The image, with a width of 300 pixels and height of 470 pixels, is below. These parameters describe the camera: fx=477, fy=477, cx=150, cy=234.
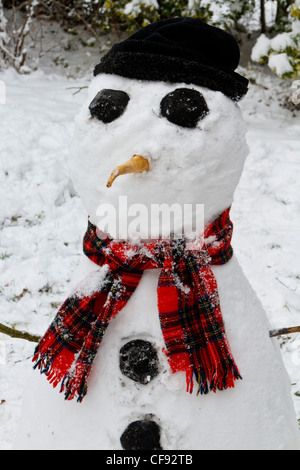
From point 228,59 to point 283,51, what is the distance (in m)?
3.12

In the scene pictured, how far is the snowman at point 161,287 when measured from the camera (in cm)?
112

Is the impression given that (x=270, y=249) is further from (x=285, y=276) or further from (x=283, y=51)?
(x=283, y=51)

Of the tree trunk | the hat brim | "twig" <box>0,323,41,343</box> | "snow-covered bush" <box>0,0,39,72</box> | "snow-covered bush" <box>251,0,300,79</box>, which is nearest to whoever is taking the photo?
the hat brim

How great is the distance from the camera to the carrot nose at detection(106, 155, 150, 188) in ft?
3.42

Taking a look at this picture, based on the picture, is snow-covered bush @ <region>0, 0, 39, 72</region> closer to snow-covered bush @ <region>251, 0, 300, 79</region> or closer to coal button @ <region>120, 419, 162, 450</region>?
snow-covered bush @ <region>251, 0, 300, 79</region>

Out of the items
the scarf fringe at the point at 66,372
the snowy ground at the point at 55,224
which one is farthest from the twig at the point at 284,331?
the snowy ground at the point at 55,224

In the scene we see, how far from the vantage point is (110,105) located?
115 cm

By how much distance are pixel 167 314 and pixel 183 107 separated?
486 millimetres

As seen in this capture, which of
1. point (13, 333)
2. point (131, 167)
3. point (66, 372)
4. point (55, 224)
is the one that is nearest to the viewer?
point (131, 167)

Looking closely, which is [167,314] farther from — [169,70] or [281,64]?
[281,64]

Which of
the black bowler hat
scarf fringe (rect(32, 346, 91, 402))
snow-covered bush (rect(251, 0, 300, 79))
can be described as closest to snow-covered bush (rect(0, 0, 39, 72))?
snow-covered bush (rect(251, 0, 300, 79))

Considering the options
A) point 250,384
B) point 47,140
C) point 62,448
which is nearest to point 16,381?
point 62,448

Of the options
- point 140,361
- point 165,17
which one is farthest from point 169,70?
point 165,17
